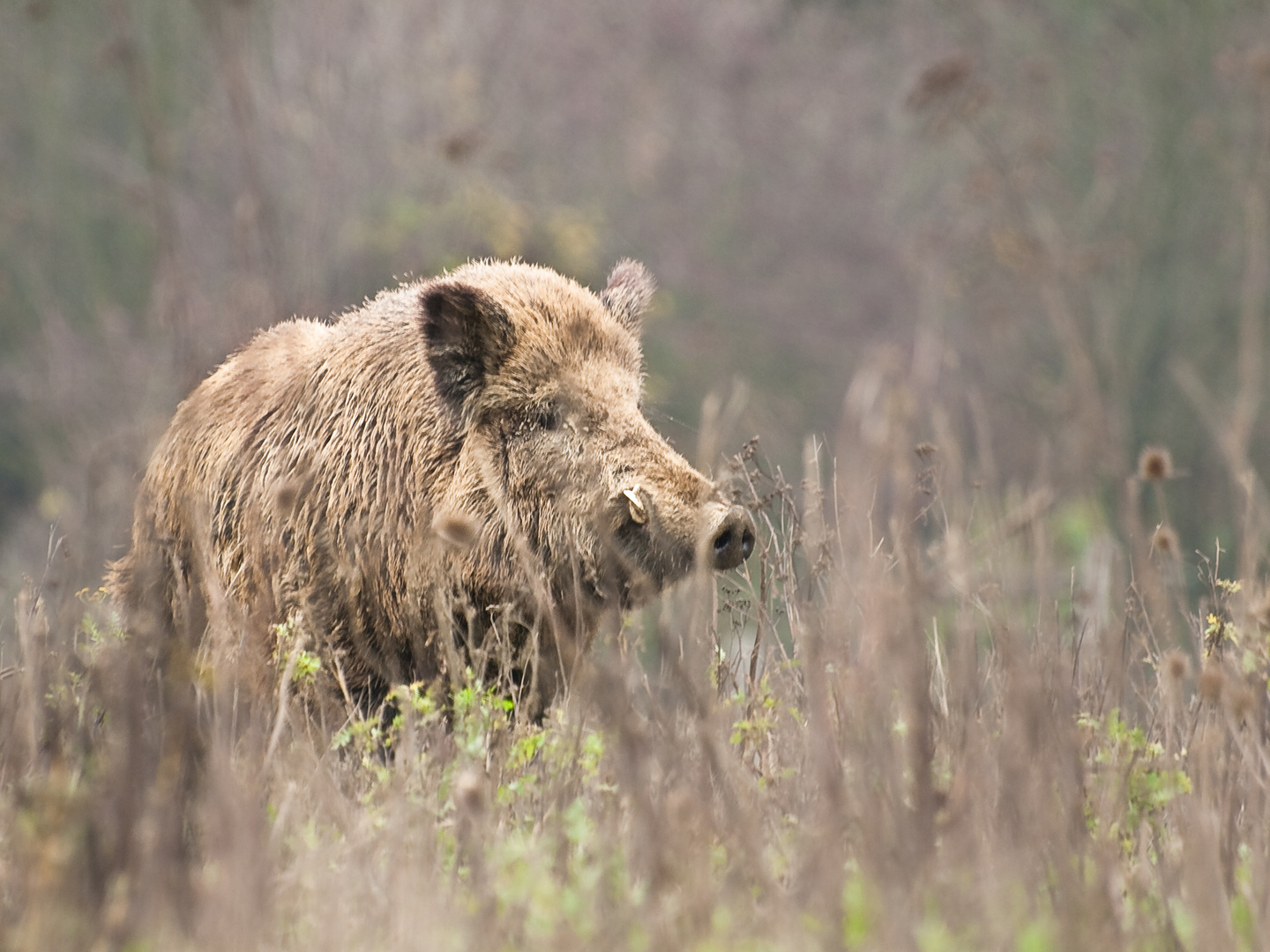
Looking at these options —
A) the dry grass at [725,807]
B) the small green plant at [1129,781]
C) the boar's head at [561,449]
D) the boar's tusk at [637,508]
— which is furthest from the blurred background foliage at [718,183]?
the dry grass at [725,807]

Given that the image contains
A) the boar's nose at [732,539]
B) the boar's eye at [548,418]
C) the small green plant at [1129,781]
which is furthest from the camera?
the boar's eye at [548,418]

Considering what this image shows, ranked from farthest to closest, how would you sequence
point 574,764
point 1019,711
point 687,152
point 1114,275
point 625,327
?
point 687,152 < point 1114,275 < point 625,327 < point 574,764 < point 1019,711

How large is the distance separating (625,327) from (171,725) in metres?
3.50

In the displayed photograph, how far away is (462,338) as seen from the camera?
5.55 m

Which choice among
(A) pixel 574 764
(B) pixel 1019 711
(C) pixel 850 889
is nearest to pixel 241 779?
(A) pixel 574 764

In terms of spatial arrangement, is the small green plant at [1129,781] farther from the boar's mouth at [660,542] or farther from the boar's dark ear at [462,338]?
the boar's dark ear at [462,338]

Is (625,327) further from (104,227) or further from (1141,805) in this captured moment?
(104,227)

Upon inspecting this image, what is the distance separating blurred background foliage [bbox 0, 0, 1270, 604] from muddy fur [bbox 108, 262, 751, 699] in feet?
18.4

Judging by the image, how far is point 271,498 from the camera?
5.50 metres

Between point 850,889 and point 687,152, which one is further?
point 687,152

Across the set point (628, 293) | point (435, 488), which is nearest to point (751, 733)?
point (435, 488)

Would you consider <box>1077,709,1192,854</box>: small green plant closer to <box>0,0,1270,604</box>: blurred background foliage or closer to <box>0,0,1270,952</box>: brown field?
<box>0,0,1270,952</box>: brown field

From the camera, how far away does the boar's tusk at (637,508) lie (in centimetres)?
513

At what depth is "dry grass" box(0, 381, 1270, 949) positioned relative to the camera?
2.92 m
